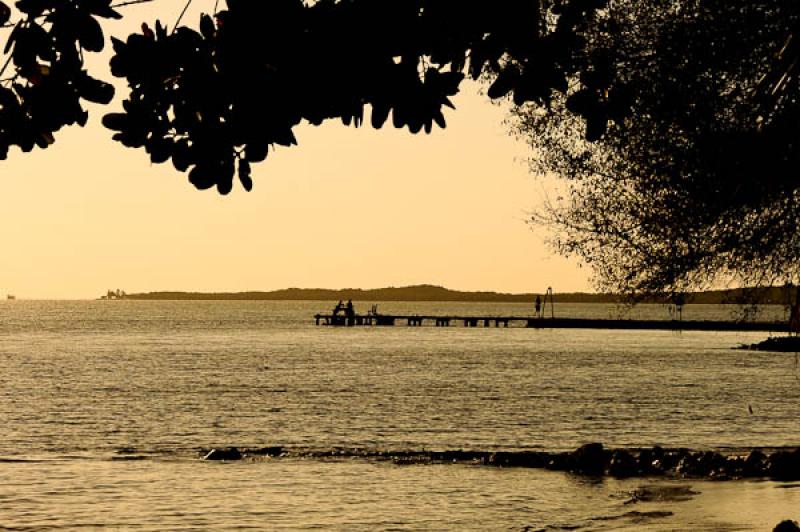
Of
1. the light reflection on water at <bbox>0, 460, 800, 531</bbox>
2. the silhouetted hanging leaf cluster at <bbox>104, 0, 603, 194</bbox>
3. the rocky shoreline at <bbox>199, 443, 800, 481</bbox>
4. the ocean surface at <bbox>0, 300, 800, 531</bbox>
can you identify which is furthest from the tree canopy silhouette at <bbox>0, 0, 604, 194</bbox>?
the rocky shoreline at <bbox>199, 443, 800, 481</bbox>

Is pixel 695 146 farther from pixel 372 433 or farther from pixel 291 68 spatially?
pixel 372 433

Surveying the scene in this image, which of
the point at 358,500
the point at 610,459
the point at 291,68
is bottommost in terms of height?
the point at 358,500

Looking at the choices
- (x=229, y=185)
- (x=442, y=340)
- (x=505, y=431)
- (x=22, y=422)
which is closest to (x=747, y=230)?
(x=229, y=185)

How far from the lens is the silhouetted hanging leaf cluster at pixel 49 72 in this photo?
22.9 feet

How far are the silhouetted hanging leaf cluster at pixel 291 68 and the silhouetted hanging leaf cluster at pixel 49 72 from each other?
0.79ft

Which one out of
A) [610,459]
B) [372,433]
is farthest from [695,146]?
[372,433]

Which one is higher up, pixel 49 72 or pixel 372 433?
pixel 49 72

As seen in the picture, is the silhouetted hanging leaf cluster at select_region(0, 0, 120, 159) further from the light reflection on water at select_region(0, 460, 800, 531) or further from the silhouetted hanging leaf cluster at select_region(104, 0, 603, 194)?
the light reflection on water at select_region(0, 460, 800, 531)

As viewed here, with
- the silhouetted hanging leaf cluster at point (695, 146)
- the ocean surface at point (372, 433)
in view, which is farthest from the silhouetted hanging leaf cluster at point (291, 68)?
the ocean surface at point (372, 433)

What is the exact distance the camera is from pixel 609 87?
7.88 metres

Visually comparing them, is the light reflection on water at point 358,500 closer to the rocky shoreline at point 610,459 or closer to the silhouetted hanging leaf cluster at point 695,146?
the rocky shoreline at point 610,459

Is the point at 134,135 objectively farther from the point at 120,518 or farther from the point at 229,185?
the point at 120,518

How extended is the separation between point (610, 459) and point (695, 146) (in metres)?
15.0

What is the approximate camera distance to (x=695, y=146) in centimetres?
1689
